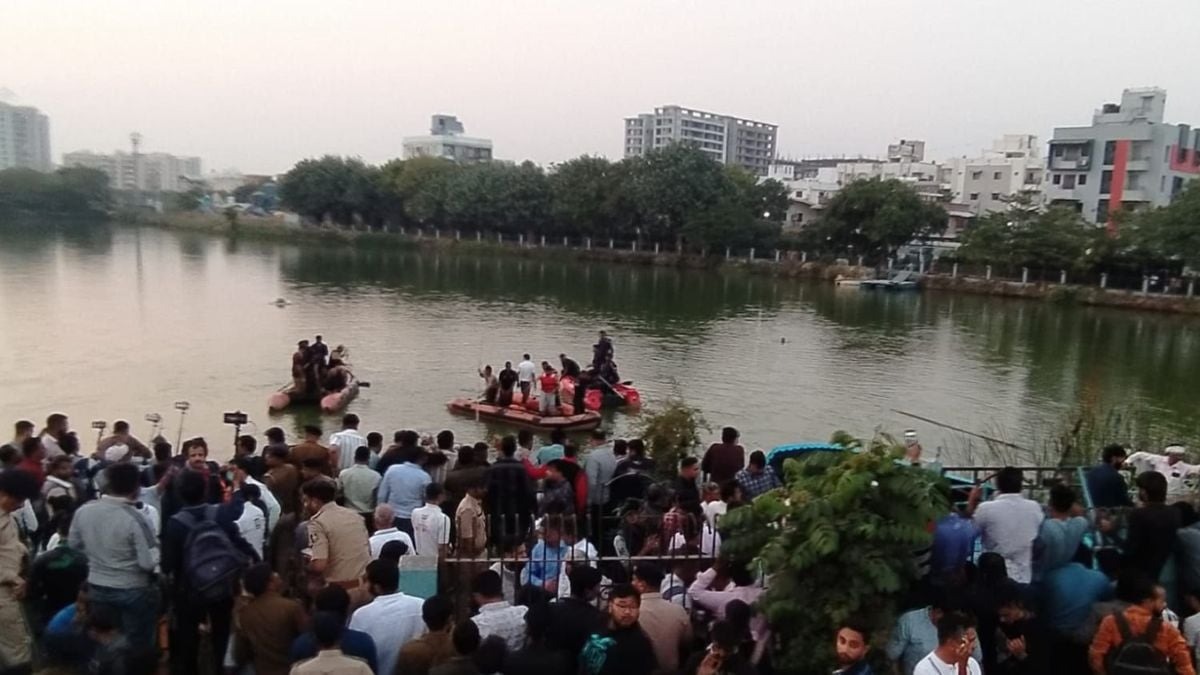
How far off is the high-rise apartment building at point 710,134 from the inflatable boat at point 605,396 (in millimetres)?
113025

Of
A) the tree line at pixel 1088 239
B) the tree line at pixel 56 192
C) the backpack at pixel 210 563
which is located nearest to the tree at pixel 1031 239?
the tree line at pixel 1088 239

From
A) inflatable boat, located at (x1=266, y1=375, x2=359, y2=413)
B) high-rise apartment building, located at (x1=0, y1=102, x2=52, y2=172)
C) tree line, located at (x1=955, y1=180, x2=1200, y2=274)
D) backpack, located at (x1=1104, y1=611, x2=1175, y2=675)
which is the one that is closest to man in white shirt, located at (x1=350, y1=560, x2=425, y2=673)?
backpack, located at (x1=1104, y1=611, x2=1175, y2=675)

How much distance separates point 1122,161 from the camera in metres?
53.4

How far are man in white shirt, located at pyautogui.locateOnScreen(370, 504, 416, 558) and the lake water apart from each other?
9.37 metres

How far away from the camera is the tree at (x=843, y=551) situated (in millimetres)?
4578

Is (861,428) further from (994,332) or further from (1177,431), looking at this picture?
(994,332)

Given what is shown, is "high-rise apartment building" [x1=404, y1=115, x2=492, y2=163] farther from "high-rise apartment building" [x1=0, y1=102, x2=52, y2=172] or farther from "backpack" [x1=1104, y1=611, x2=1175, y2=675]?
"backpack" [x1=1104, y1=611, x2=1175, y2=675]

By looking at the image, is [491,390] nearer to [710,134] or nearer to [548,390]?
[548,390]

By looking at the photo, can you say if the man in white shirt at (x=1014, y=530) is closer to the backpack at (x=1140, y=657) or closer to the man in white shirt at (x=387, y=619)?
the backpack at (x=1140, y=657)

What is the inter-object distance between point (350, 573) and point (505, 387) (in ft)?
34.6

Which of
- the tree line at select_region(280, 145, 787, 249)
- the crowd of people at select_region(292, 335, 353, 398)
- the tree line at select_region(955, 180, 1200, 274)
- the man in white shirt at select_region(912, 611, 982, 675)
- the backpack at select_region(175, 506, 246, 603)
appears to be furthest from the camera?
the tree line at select_region(280, 145, 787, 249)

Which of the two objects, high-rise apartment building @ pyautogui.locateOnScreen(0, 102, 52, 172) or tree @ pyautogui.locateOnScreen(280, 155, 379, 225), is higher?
high-rise apartment building @ pyautogui.locateOnScreen(0, 102, 52, 172)

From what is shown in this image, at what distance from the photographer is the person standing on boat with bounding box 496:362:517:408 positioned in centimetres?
1558

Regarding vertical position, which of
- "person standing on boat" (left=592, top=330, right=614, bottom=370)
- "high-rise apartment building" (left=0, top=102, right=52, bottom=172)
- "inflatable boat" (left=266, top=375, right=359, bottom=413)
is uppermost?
"high-rise apartment building" (left=0, top=102, right=52, bottom=172)
